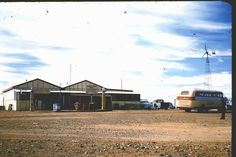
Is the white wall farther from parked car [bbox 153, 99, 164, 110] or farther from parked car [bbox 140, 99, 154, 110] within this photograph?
parked car [bbox 153, 99, 164, 110]

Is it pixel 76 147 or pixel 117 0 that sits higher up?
pixel 117 0

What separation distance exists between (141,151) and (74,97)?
2017 inches

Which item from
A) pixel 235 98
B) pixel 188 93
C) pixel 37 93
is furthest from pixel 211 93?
pixel 235 98

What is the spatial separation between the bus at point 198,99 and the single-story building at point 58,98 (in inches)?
609

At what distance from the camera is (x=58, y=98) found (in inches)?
2391

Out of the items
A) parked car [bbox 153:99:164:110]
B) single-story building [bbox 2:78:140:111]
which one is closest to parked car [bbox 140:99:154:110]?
single-story building [bbox 2:78:140:111]

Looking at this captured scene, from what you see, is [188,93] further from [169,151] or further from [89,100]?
[169,151]

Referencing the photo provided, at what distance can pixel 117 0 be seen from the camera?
619 centimetres

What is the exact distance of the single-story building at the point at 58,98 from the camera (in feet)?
193

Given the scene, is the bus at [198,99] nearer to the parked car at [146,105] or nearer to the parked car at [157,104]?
the parked car at [146,105]

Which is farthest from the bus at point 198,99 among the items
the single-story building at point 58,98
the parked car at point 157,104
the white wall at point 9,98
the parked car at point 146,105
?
the white wall at point 9,98

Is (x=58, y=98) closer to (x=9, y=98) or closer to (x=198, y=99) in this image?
(x=9, y=98)

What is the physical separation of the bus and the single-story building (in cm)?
1546

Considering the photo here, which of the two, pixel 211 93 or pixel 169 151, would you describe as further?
pixel 211 93
